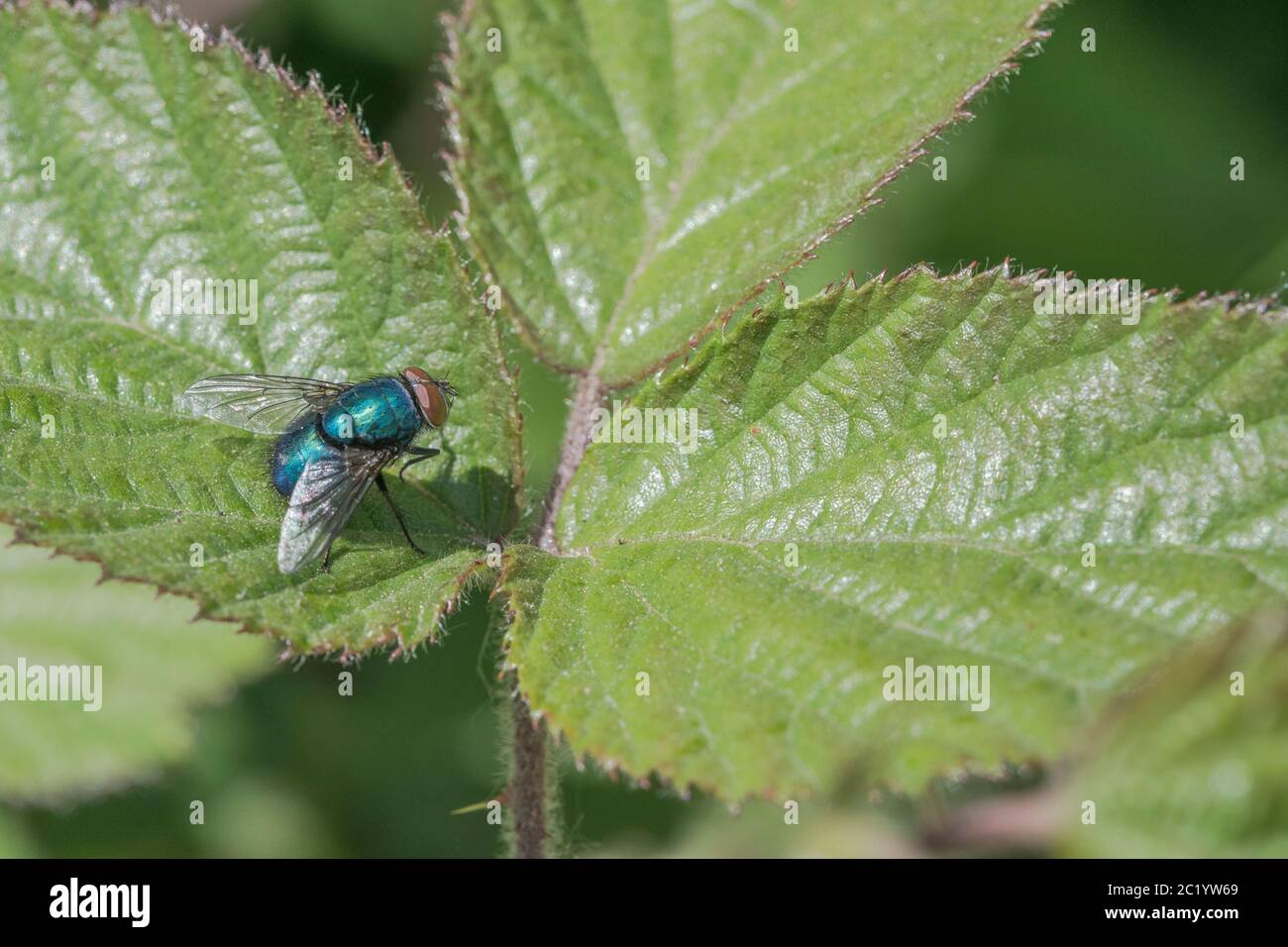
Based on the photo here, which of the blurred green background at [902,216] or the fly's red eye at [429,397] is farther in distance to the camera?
the blurred green background at [902,216]

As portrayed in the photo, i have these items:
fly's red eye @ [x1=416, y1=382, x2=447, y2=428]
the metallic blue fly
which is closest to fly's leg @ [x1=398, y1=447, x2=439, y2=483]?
the metallic blue fly

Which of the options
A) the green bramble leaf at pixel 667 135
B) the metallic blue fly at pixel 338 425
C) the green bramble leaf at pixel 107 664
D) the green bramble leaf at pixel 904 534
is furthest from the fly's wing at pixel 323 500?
the green bramble leaf at pixel 107 664

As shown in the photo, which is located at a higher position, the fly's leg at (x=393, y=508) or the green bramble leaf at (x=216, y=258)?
the green bramble leaf at (x=216, y=258)

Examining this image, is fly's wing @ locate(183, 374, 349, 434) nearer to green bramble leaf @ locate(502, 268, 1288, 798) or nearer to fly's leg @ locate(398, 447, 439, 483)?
fly's leg @ locate(398, 447, 439, 483)

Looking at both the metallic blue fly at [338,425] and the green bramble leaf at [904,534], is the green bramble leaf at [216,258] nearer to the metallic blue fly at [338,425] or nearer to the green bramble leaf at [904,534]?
the metallic blue fly at [338,425]

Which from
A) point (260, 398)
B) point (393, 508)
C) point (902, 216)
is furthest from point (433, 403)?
point (902, 216)

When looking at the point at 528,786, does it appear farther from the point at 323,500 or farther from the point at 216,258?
the point at 216,258

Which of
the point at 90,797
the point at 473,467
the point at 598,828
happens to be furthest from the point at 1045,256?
the point at 90,797

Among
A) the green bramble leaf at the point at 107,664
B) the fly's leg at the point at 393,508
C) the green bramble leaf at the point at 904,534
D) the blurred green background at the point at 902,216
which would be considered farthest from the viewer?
the blurred green background at the point at 902,216
